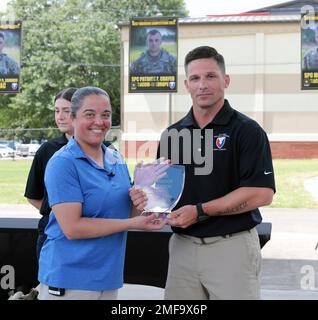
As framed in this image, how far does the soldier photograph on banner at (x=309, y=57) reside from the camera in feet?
44.7

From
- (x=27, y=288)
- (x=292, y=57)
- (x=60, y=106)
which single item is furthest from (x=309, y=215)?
(x=292, y=57)

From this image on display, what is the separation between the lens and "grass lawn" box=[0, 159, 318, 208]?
1429cm

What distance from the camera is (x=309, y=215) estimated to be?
11.8 m

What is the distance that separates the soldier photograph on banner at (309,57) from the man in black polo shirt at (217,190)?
1155cm

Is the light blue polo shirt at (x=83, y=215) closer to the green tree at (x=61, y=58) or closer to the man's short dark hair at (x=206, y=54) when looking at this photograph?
the man's short dark hair at (x=206, y=54)

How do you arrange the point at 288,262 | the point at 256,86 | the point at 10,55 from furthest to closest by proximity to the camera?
1. the point at 256,86
2. the point at 10,55
3. the point at 288,262

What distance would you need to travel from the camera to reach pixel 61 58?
41594mm

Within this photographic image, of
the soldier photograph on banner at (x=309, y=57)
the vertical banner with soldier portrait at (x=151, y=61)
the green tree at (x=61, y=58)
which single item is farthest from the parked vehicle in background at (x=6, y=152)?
the soldier photograph on banner at (x=309, y=57)

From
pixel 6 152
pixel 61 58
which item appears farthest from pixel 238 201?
pixel 61 58

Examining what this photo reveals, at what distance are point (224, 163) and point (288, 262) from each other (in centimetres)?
490

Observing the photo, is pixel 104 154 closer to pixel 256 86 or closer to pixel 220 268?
pixel 220 268

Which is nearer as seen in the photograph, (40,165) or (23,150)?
(40,165)
